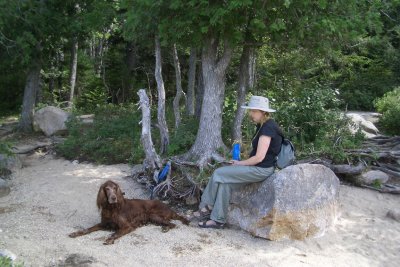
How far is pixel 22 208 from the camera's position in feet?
25.3

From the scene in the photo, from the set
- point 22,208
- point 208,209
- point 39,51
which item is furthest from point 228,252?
point 39,51

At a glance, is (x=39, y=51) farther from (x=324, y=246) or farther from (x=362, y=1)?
(x=324, y=246)

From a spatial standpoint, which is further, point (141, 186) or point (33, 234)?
point (141, 186)

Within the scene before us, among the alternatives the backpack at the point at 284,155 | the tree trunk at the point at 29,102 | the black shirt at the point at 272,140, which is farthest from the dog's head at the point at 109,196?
the tree trunk at the point at 29,102

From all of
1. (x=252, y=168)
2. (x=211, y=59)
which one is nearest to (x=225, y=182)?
(x=252, y=168)

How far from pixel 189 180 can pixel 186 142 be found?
168 cm

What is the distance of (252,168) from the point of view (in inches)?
260

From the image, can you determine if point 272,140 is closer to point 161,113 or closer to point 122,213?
point 122,213

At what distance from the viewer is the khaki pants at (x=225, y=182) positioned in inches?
261

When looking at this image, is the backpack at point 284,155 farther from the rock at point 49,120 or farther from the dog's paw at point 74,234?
the rock at point 49,120

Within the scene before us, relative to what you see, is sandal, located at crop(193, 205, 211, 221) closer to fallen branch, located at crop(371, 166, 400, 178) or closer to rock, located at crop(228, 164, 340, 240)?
rock, located at crop(228, 164, 340, 240)

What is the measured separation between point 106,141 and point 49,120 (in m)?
3.93

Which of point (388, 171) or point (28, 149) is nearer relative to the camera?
point (388, 171)

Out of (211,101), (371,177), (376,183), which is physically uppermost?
(211,101)
